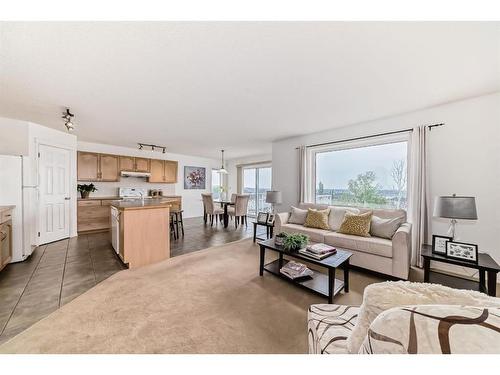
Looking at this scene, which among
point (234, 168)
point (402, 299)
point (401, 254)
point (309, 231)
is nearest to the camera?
point (402, 299)

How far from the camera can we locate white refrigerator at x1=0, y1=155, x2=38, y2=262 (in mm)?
2842

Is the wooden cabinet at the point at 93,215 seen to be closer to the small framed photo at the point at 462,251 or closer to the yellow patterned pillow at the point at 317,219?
the yellow patterned pillow at the point at 317,219

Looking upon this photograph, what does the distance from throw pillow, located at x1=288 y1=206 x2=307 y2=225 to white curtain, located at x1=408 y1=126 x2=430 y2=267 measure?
5.26 feet

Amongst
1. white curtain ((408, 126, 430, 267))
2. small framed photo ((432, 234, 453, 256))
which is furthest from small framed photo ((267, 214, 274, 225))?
small framed photo ((432, 234, 453, 256))

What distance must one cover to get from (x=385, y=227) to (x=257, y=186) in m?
4.97

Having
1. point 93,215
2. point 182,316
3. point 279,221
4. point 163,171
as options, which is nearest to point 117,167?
point 163,171

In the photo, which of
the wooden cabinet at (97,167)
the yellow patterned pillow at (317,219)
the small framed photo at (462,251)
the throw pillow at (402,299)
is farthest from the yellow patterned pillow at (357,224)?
the wooden cabinet at (97,167)

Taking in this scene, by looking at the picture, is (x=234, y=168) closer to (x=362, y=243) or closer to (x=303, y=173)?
(x=303, y=173)

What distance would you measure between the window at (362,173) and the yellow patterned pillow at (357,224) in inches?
28.0

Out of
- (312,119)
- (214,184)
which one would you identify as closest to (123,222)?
(312,119)

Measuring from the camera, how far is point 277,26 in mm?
1349

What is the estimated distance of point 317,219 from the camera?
11.1ft

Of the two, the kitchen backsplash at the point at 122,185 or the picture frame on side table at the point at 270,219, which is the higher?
the kitchen backsplash at the point at 122,185

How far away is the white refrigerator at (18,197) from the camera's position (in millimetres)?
2842
